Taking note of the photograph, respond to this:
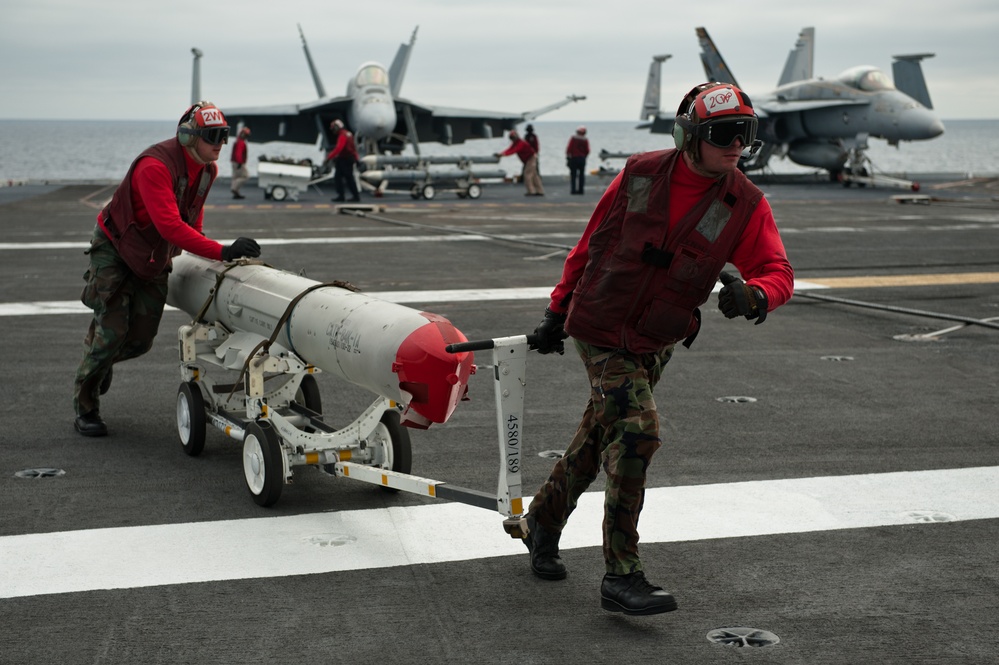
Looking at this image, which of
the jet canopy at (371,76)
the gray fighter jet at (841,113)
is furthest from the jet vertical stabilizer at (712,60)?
the jet canopy at (371,76)

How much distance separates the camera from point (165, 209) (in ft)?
20.9

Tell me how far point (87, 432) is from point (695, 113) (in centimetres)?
456

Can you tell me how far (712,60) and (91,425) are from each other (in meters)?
37.9

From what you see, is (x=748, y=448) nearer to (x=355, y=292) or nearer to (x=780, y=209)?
(x=355, y=292)

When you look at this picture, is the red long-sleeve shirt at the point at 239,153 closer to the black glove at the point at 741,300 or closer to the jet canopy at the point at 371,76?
the jet canopy at the point at 371,76

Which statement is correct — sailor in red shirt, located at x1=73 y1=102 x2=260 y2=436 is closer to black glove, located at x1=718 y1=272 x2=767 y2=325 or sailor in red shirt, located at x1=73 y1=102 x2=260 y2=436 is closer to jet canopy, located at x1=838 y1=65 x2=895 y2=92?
black glove, located at x1=718 y1=272 x2=767 y2=325

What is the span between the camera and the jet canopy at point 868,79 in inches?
1494

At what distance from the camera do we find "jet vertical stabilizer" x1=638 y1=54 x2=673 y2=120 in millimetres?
53438

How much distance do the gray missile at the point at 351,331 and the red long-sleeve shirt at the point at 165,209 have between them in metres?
0.27

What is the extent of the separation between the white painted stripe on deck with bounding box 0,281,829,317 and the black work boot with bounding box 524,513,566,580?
794 centimetres

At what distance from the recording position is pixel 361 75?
36.7m

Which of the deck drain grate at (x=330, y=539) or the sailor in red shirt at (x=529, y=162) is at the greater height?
the sailor in red shirt at (x=529, y=162)

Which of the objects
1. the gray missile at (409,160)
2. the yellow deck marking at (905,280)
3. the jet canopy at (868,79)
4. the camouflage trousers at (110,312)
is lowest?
the yellow deck marking at (905,280)

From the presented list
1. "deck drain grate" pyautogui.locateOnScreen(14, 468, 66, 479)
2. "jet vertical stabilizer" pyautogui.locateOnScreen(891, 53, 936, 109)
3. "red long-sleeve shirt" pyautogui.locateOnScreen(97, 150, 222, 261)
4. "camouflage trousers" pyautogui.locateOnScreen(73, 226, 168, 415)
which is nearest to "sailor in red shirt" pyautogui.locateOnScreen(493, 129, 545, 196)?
"jet vertical stabilizer" pyautogui.locateOnScreen(891, 53, 936, 109)
